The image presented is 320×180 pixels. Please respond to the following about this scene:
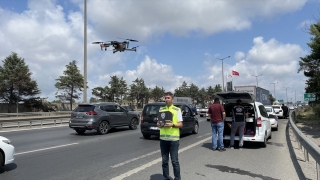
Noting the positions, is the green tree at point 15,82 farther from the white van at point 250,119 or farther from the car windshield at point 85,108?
the white van at point 250,119

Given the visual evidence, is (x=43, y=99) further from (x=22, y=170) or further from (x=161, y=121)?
(x=161, y=121)

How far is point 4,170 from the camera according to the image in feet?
22.6

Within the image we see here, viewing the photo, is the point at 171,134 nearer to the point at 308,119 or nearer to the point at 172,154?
the point at 172,154

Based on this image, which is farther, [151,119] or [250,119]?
[151,119]

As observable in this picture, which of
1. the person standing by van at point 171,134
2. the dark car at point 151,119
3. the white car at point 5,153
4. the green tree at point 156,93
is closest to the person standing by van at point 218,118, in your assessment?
the dark car at point 151,119

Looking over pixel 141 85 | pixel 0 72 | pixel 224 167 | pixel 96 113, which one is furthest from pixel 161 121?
pixel 141 85

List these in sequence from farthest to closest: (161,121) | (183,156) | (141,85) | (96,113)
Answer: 1. (141,85)
2. (96,113)
3. (183,156)
4. (161,121)

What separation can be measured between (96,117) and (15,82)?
31.4m

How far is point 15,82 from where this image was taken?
40.5 meters

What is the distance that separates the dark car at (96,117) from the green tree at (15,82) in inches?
1105

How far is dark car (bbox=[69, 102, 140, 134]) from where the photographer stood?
574 inches

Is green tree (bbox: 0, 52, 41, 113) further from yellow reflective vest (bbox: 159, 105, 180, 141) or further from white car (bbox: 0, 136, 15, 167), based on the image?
yellow reflective vest (bbox: 159, 105, 180, 141)

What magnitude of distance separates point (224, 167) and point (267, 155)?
99.1 inches

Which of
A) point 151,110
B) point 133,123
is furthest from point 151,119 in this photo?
point 133,123
